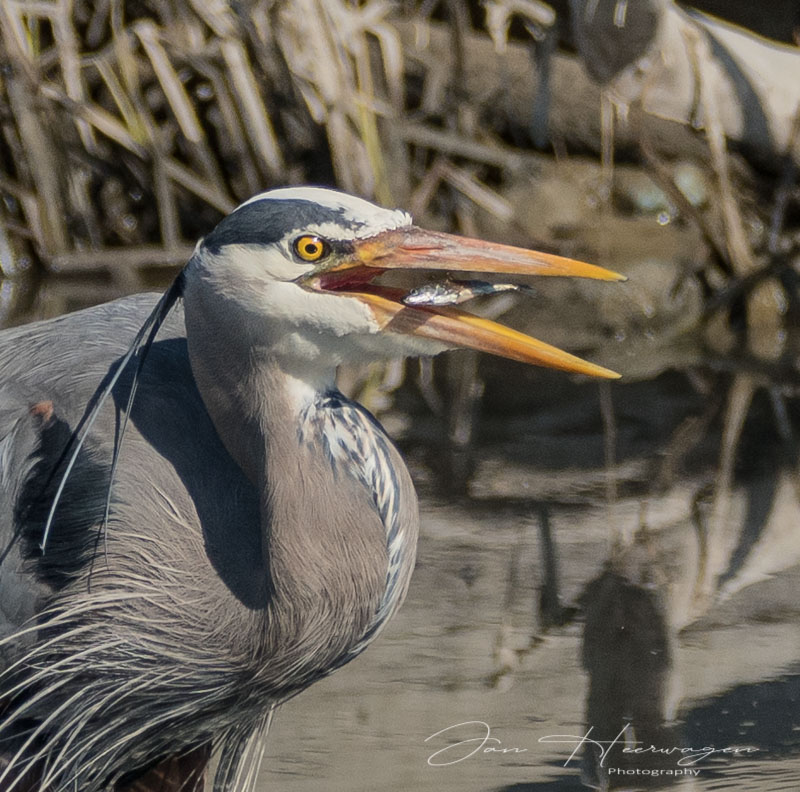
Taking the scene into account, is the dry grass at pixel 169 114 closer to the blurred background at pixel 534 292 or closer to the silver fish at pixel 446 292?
the blurred background at pixel 534 292

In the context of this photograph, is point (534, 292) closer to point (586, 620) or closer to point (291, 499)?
point (291, 499)

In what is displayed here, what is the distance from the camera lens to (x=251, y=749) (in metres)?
3.14

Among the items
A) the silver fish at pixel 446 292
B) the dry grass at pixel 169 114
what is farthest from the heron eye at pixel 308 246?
the dry grass at pixel 169 114

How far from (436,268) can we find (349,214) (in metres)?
0.18

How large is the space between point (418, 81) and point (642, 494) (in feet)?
13.0

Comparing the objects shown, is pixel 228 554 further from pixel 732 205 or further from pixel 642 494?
pixel 732 205

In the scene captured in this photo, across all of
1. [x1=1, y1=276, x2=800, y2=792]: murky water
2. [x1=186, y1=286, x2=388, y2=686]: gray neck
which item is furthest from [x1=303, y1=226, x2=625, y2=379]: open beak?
[x1=1, y1=276, x2=800, y2=792]: murky water

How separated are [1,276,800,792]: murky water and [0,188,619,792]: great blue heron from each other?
546 millimetres

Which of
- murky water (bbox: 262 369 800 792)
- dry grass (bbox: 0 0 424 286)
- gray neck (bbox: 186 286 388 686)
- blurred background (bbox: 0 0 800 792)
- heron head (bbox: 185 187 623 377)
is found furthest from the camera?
dry grass (bbox: 0 0 424 286)

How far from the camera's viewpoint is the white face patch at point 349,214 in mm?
2414

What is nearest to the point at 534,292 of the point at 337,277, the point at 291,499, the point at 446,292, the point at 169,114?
the point at 446,292

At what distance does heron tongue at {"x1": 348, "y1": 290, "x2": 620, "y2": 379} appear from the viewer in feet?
7.96

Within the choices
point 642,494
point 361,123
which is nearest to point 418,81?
point 361,123

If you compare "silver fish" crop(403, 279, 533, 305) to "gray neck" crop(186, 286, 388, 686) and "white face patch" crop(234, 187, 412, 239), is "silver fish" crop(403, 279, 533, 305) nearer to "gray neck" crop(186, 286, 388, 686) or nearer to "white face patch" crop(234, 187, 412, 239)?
"white face patch" crop(234, 187, 412, 239)
